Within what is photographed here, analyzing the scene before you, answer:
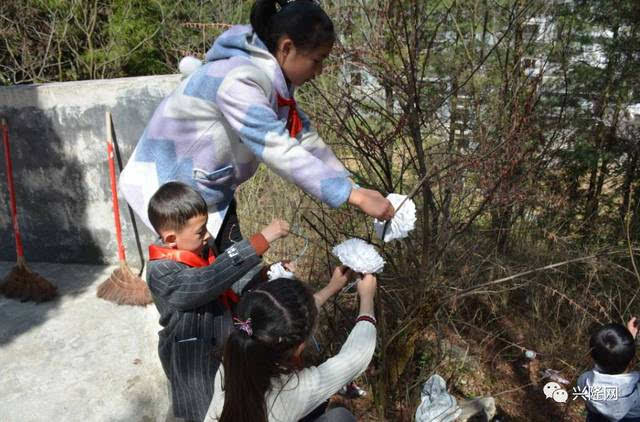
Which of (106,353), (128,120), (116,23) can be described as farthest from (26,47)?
(106,353)

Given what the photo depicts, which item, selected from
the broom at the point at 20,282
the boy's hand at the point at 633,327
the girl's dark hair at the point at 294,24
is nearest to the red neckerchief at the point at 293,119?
the girl's dark hair at the point at 294,24

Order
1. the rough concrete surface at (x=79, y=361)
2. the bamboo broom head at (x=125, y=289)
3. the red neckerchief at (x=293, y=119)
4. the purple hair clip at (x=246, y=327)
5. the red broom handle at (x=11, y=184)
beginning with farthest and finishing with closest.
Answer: the red broom handle at (x=11, y=184) < the bamboo broom head at (x=125, y=289) < the rough concrete surface at (x=79, y=361) < the red neckerchief at (x=293, y=119) < the purple hair clip at (x=246, y=327)

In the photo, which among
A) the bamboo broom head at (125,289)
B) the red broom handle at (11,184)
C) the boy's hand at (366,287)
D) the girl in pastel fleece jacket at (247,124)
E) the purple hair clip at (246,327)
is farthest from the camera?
the red broom handle at (11,184)

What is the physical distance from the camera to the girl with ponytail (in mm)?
1430

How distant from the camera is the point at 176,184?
1667mm

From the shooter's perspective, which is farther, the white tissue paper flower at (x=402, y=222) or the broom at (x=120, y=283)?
the broom at (x=120, y=283)

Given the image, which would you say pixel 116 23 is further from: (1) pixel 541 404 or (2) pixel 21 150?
(1) pixel 541 404

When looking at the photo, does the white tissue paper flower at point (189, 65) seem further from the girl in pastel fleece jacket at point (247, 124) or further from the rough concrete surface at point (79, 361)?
the rough concrete surface at point (79, 361)

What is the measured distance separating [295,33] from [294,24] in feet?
0.08

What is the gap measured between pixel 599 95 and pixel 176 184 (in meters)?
2.76

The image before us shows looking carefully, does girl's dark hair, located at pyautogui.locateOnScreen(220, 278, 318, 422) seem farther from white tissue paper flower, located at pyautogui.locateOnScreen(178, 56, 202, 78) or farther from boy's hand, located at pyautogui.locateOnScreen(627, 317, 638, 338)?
boy's hand, located at pyautogui.locateOnScreen(627, 317, 638, 338)

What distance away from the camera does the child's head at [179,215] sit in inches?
64.7

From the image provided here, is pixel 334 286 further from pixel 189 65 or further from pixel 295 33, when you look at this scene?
pixel 189 65

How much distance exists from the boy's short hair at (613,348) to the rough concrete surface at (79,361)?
1748 mm
